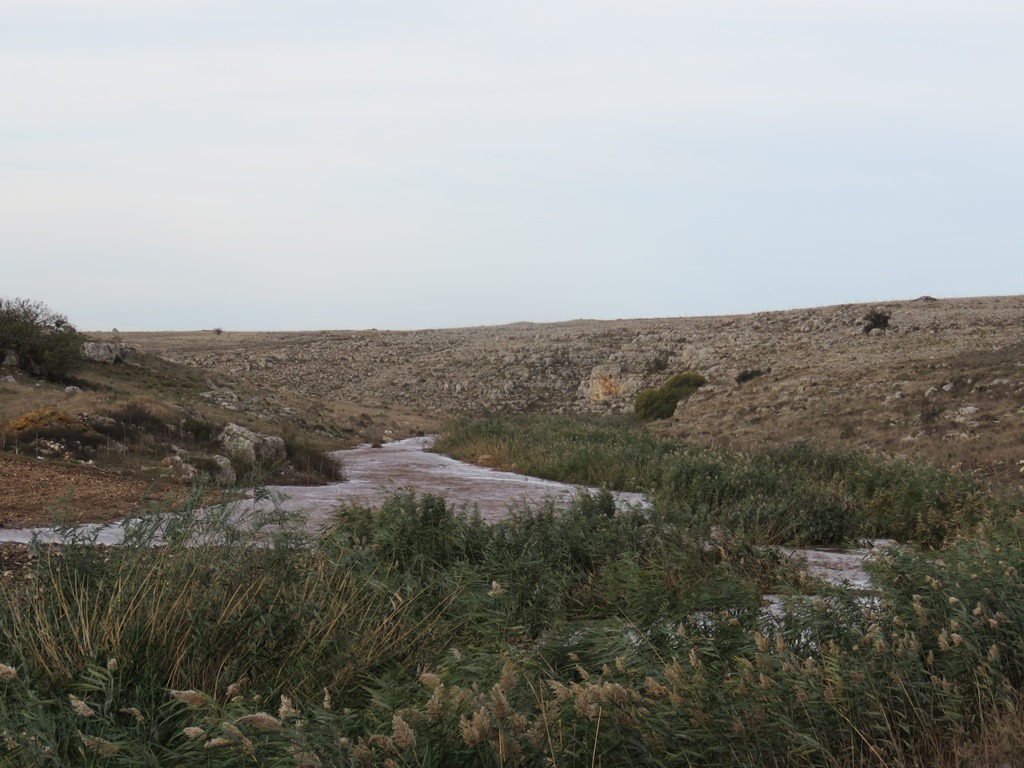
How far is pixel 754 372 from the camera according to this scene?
36.8 metres

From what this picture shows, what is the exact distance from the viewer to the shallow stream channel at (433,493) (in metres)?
8.38

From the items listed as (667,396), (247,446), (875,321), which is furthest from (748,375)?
(247,446)

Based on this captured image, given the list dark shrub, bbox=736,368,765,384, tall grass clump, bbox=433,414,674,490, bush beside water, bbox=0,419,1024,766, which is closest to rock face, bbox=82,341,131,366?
tall grass clump, bbox=433,414,674,490

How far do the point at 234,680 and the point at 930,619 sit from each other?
3653 mm

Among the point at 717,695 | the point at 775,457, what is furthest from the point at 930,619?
the point at 775,457

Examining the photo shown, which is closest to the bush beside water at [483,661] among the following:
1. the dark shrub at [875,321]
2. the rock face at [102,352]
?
the rock face at [102,352]

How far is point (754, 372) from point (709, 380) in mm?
2013

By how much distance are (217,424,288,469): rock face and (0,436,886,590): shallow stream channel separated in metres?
1.45

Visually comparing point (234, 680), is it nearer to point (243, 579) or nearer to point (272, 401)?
point (243, 579)

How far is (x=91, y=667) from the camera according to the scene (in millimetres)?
3637

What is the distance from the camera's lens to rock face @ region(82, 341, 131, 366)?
95.1 ft

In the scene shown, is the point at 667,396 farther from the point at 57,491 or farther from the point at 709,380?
the point at 57,491

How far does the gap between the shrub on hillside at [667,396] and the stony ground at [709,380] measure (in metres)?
1.09

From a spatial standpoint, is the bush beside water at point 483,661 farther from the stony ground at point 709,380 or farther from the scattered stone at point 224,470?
the scattered stone at point 224,470
